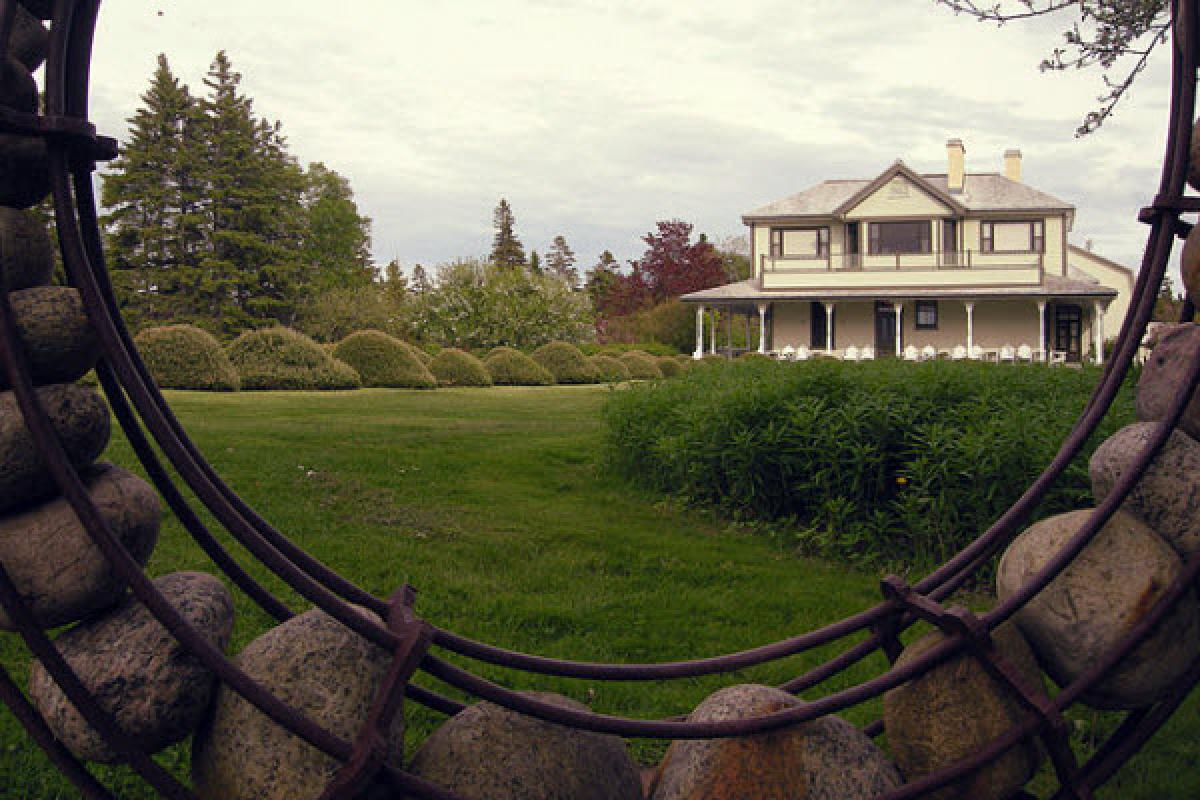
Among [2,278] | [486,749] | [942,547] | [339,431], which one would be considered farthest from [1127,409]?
[339,431]

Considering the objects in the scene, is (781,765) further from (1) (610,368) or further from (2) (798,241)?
(2) (798,241)

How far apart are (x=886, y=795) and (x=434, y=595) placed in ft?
11.3

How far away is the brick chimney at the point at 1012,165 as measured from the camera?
37.6 meters

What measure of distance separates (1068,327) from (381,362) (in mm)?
27542

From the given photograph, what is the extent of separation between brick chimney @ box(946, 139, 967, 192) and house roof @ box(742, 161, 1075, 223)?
0.95 feet

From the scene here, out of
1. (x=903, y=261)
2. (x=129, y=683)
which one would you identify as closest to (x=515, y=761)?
→ (x=129, y=683)

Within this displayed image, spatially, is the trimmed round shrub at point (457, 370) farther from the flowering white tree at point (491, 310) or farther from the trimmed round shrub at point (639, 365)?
the flowering white tree at point (491, 310)

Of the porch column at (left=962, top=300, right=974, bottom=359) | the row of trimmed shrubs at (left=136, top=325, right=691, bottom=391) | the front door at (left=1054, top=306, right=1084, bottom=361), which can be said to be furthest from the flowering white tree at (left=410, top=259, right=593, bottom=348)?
the front door at (left=1054, top=306, right=1084, bottom=361)

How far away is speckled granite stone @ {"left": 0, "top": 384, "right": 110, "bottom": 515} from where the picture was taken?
1.72m

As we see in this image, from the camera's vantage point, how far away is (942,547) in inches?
220

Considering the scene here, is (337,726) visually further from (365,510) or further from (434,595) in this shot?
(365,510)

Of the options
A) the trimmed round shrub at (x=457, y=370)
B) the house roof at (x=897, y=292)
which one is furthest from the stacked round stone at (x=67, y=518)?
the house roof at (x=897, y=292)

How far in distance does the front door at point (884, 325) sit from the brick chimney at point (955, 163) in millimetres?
5536

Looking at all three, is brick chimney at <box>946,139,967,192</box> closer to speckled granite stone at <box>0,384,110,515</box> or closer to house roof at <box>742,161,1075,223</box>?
house roof at <box>742,161,1075,223</box>
